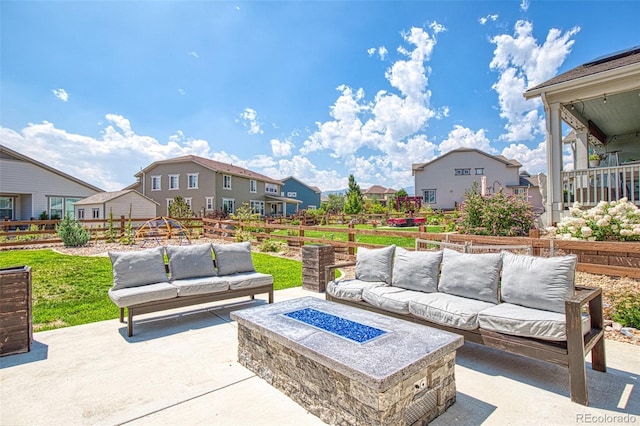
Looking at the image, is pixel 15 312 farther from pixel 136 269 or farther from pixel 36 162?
pixel 36 162

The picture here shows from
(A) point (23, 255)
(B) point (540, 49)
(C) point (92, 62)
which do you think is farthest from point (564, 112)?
(A) point (23, 255)

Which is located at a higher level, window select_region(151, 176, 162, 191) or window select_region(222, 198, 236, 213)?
window select_region(151, 176, 162, 191)

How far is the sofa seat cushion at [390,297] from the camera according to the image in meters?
3.47

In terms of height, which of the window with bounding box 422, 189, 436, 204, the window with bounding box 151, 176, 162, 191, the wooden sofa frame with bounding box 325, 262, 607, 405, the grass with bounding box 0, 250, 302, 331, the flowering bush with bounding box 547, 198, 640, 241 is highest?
the window with bounding box 151, 176, 162, 191

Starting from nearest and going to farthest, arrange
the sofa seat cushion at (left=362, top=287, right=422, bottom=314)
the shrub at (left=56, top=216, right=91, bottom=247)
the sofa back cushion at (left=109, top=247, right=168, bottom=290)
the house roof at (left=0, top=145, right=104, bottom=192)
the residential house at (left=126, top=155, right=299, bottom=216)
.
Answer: the sofa seat cushion at (left=362, top=287, right=422, bottom=314)
the sofa back cushion at (left=109, top=247, right=168, bottom=290)
the shrub at (left=56, top=216, right=91, bottom=247)
the house roof at (left=0, top=145, right=104, bottom=192)
the residential house at (left=126, top=155, right=299, bottom=216)

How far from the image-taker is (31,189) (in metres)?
18.7

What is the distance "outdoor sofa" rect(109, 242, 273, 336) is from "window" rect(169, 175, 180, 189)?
2295 cm

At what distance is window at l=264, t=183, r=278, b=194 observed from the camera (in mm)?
31458

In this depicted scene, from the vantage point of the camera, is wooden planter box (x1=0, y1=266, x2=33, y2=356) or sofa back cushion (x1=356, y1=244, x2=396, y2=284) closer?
wooden planter box (x1=0, y1=266, x2=33, y2=356)

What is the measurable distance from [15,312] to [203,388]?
231cm

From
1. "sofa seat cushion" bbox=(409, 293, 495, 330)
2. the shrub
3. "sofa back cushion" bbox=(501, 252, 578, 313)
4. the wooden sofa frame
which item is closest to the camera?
the wooden sofa frame

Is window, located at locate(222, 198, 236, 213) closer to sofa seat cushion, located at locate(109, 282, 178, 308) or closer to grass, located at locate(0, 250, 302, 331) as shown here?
grass, located at locate(0, 250, 302, 331)

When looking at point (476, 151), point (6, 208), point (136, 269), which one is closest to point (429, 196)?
point (476, 151)

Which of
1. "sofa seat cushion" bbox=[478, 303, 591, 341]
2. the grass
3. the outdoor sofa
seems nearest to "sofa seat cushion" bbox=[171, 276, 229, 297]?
the outdoor sofa
